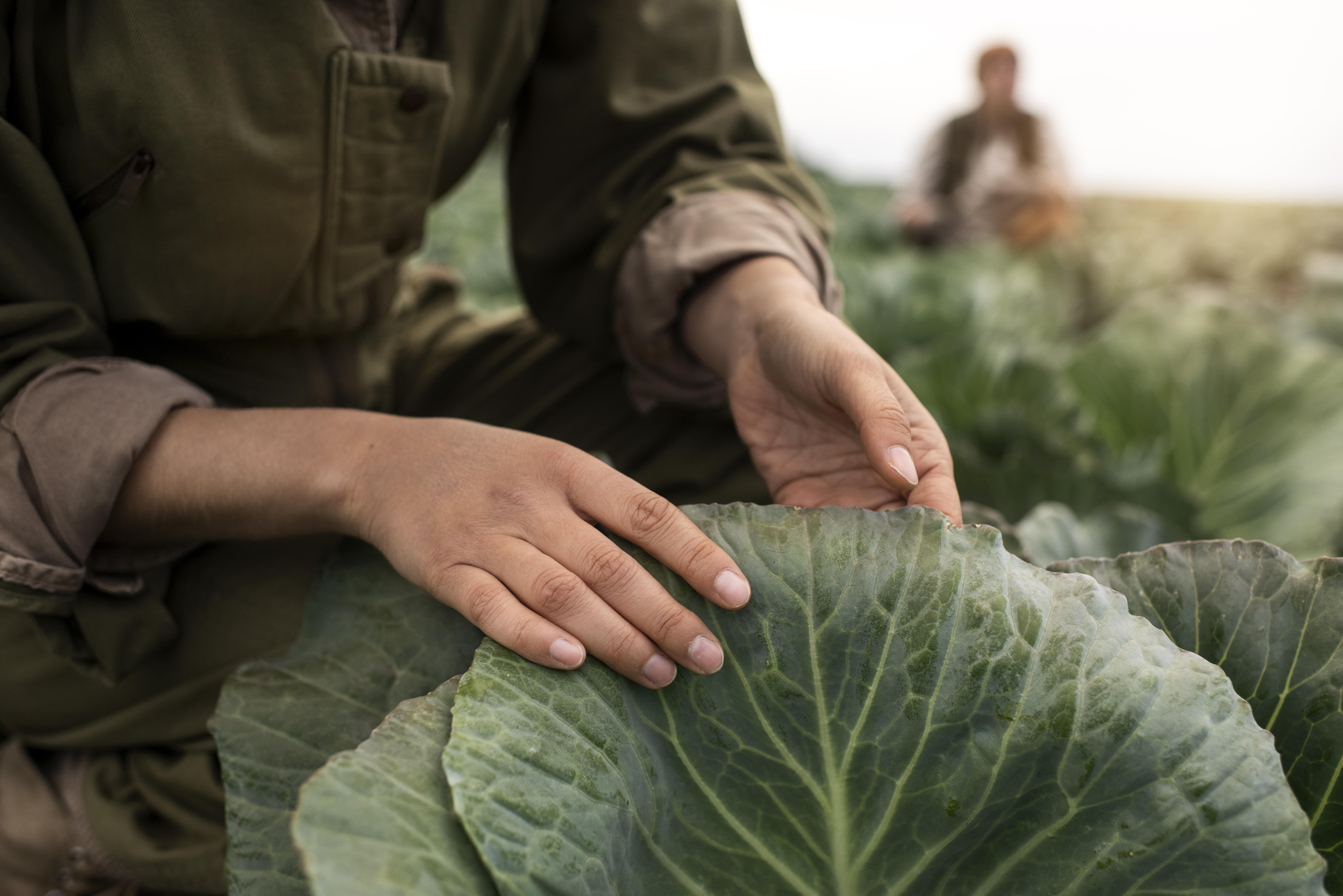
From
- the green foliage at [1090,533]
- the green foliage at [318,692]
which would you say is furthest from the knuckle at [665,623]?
the green foliage at [1090,533]

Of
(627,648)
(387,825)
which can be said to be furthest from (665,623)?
(387,825)

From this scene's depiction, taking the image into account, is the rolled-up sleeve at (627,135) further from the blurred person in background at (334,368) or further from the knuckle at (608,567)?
the knuckle at (608,567)

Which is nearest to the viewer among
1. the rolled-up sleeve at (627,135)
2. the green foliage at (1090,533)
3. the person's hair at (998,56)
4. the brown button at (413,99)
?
the brown button at (413,99)

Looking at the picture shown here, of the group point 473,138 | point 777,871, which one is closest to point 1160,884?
point 777,871

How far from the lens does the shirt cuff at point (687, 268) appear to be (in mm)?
1260

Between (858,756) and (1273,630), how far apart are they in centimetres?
41

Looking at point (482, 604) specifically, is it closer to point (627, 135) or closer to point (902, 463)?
point (902, 463)

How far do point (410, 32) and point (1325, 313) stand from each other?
150 inches

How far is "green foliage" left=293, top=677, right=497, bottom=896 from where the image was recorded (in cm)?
56

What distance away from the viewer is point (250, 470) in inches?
39.0

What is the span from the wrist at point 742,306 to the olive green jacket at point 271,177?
5cm

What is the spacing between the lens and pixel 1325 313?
3.62 metres

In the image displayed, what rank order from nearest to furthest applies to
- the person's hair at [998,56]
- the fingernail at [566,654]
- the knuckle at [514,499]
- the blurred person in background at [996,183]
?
1. the fingernail at [566,654]
2. the knuckle at [514,499]
3. the person's hair at [998,56]
4. the blurred person in background at [996,183]

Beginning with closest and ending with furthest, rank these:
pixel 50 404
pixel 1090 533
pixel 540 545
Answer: pixel 540 545 < pixel 50 404 < pixel 1090 533
